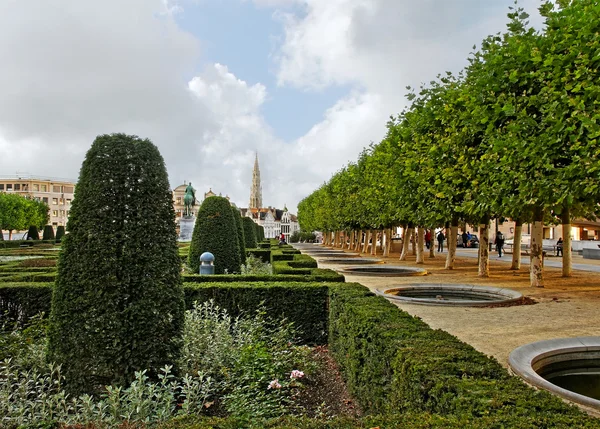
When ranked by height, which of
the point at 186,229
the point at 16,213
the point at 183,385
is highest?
the point at 16,213

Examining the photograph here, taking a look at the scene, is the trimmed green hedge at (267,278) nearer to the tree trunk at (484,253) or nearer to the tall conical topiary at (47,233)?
the tree trunk at (484,253)

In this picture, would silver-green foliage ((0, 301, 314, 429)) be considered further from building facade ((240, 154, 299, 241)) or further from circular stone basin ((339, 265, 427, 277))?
building facade ((240, 154, 299, 241))

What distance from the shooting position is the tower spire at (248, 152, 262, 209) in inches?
6934

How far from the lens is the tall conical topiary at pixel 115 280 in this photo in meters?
4.85

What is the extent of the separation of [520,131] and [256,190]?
170m

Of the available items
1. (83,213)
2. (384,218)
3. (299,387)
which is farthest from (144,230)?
(384,218)

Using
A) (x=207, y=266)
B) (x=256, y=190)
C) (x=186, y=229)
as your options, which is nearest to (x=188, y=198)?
(x=186, y=229)

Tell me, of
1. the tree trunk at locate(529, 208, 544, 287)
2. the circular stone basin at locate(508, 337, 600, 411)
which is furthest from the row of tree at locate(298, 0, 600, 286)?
the circular stone basin at locate(508, 337, 600, 411)

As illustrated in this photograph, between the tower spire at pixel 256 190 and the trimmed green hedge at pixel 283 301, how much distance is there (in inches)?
6562

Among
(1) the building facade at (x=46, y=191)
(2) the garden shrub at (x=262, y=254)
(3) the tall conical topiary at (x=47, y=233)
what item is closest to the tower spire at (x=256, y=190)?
(1) the building facade at (x=46, y=191)

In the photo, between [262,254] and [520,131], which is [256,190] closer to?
[262,254]

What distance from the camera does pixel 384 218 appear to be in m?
26.6

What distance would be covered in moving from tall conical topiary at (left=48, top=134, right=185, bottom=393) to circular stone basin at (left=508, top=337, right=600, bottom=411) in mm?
4311

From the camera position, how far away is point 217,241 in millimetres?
15352
